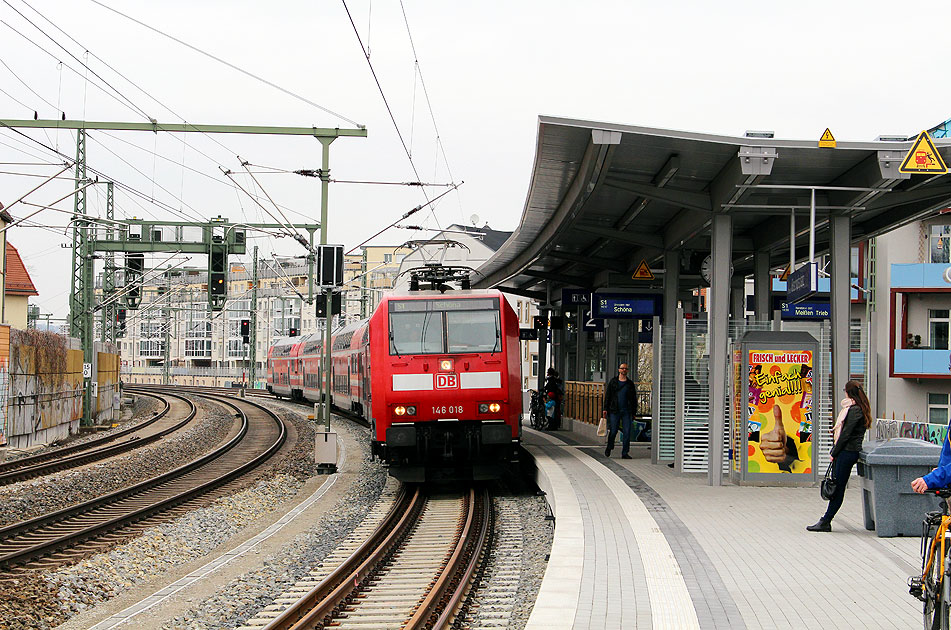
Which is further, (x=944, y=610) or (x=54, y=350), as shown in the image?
(x=54, y=350)

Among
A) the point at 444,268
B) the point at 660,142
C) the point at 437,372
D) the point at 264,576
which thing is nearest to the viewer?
the point at 264,576

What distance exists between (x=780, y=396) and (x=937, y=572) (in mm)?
8351

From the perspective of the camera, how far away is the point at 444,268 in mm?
18062

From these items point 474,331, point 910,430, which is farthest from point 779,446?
point 910,430

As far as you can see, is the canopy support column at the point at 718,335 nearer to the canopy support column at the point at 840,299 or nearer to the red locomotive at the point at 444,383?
the canopy support column at the point at 840,299

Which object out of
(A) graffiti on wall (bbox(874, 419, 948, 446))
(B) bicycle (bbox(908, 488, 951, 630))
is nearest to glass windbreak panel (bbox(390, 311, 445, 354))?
(A) graffiti on wall (bbox(874, 419, 948, 446))

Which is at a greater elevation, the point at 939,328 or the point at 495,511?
the point at 939,328

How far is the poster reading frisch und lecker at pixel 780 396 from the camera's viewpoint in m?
13.7

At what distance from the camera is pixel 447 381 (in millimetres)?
15828

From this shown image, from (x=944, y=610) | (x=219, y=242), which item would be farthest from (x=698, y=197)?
(x=219, y=242)

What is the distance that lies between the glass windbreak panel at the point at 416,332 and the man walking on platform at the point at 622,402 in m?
3.53

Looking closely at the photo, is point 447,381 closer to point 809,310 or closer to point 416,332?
point 416,332

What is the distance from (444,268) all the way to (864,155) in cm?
762

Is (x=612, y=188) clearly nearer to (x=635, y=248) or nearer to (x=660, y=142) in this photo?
(x=660, y=142)
